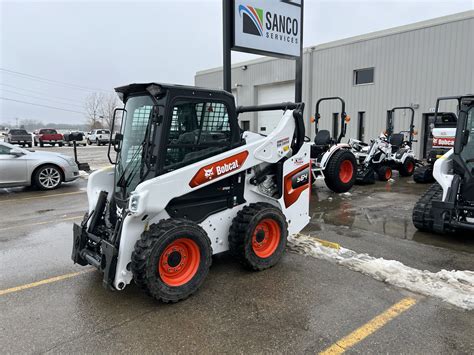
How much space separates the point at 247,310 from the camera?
11.4 feet

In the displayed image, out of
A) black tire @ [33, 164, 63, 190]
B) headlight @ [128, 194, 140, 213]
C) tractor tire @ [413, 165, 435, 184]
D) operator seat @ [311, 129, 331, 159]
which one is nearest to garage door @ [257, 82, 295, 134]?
tractor tire @ [413, 165, 435, 184]

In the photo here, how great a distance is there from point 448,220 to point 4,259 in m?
6.31

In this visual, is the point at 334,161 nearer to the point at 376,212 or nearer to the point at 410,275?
the point at 376,212

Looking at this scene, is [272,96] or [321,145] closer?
[321,145]

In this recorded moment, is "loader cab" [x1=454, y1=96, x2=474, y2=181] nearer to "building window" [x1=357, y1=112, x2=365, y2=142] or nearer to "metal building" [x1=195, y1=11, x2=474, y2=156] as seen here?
"metal building" [x1=195, y1=11, x2=474, y2=156]

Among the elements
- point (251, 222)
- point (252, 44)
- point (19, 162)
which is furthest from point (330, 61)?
point (251, 222)

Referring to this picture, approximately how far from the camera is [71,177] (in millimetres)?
10695

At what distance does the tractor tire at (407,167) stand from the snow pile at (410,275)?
342 inches

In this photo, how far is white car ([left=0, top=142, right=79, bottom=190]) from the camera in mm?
9602

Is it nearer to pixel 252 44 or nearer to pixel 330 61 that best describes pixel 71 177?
pixel 252 44

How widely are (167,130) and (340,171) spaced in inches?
259

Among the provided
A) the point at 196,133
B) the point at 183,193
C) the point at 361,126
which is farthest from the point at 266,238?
the point at 361,126

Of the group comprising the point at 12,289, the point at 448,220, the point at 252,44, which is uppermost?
the point at 252,44

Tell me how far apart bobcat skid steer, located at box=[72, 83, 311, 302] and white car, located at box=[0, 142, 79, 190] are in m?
6.61
